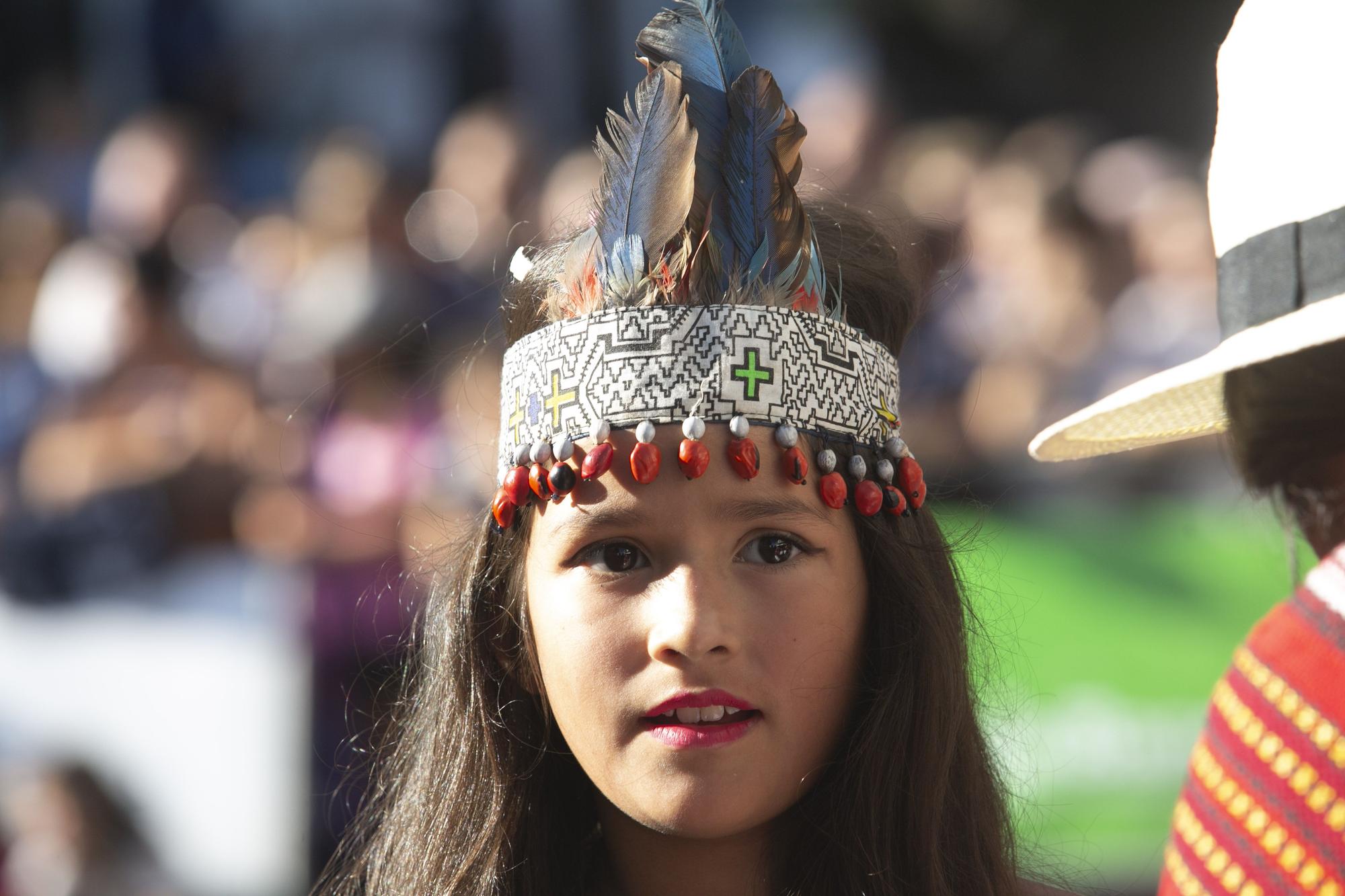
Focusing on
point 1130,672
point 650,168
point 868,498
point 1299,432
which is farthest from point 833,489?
point 1130,672

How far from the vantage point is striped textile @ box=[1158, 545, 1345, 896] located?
123 cm

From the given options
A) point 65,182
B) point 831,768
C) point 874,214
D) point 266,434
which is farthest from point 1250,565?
point 65,182

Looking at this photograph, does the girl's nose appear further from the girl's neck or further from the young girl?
the girl's neck

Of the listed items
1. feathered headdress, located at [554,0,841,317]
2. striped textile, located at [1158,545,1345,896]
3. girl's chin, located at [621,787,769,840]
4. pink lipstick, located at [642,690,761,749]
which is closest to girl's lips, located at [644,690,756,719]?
A: pink lipstick, located at [642,690,761,749]

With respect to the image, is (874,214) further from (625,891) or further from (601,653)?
(625,891)

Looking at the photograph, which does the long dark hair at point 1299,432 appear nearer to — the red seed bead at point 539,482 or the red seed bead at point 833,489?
the red seed bead at point 833,489

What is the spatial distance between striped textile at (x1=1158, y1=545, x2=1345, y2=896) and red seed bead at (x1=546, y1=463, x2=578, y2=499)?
906 mm

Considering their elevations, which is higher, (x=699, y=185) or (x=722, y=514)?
(x=699, y=185)

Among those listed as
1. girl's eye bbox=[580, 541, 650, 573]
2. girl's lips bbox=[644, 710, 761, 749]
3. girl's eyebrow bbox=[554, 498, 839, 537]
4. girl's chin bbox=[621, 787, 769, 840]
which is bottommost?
girl's chin bbox=[621, 787, 769, 840]

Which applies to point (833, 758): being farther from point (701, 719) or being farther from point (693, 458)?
point (693, 458)

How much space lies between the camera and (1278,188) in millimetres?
1549

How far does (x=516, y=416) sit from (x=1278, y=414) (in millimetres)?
1036

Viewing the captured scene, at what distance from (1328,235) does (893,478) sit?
77cm

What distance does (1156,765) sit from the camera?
397cm
